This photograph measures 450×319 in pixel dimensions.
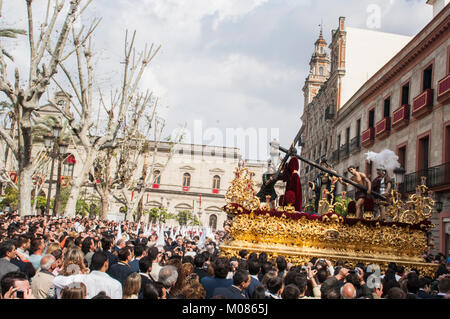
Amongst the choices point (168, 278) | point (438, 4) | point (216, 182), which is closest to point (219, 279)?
point (168, 278)

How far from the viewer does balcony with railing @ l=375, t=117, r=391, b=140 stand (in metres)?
24.3

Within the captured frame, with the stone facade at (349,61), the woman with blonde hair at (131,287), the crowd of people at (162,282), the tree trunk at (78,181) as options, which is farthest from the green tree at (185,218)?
the woman with blonde hair at (131,287)

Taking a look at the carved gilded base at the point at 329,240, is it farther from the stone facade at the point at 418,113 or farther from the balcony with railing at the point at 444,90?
the balcony with railing at the point at 444,90

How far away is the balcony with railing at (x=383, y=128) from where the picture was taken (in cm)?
2427

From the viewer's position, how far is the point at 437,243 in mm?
18562

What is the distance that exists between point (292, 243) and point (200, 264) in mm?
4731

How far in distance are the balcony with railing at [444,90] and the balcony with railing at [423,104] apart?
2.83 feet

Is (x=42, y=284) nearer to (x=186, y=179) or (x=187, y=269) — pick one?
(x=187, y=269)

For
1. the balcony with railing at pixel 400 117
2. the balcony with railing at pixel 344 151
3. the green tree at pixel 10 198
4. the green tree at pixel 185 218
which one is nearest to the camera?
the balcony with railing at pixel 400 117

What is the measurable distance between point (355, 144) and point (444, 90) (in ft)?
37.4

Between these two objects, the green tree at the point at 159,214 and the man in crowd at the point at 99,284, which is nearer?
the man in crowd at the point at 99,284

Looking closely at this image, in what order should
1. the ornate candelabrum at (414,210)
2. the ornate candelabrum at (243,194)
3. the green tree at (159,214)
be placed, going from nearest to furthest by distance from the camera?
the ornate candelabrum at (243,194)
the ornate candelabrum at (414,210)
the green tree at (159,214)

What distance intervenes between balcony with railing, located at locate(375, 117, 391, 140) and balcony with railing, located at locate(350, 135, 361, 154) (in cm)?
337
